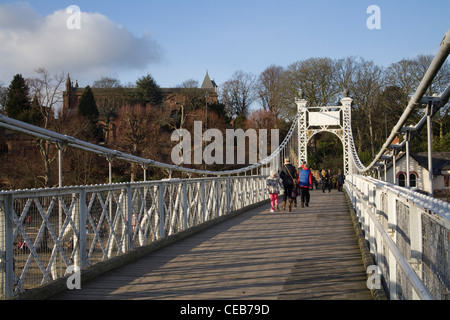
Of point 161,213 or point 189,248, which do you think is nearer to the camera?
point 189,248

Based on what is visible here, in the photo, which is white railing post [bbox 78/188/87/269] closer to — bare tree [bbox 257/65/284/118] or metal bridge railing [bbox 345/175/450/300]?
metal bridge railing [bbox 345/175/450/300]

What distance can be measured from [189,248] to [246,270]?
1.91 meters

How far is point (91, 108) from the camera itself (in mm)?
49906

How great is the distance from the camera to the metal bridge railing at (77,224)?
167 inches

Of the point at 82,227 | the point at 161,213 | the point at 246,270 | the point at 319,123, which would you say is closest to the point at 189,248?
the point at 161,213

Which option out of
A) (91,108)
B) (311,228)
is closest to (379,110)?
(91,108)

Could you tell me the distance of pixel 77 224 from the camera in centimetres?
536

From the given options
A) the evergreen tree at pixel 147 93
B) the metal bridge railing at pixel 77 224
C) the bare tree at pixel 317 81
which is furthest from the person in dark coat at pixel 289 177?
the evergreen tree at pixel 147 93

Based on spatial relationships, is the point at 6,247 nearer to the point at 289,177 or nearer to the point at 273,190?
the point at 273,190

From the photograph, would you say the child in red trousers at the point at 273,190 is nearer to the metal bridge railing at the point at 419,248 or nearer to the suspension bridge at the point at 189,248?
the suspension bridge at the point at 189,248
